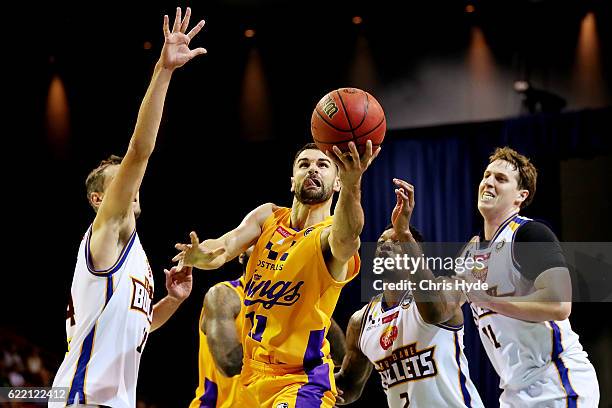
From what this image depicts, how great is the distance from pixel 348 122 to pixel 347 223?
54 centimetres

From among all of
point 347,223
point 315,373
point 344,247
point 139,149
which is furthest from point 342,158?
point 315,373

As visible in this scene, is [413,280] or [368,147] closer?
[368,147]

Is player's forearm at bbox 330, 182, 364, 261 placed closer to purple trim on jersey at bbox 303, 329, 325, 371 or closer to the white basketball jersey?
purple trim on jersey at bbox 303, 329, 325, 371

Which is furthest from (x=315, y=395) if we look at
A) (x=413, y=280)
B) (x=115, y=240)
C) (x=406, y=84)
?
(x=406, y=84)

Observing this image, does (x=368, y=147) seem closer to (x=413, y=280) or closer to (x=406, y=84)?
(x=413, y=280)

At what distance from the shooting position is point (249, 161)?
994 centimetres

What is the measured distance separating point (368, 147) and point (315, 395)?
58.2 inches

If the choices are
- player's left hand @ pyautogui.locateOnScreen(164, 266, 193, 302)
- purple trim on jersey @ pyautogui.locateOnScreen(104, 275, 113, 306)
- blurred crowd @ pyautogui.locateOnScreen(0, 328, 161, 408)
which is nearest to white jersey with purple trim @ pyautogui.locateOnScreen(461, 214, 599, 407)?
player's left hand @ pyautogui.locateOnScreen(164, 266, 193, 302)

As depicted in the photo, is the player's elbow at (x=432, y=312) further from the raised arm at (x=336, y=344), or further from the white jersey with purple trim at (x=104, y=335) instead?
the white jersey with purple trim at (x=104, y=335)

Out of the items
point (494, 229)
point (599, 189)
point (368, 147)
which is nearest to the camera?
point (368, 147)

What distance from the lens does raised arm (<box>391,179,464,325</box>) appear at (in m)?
4.54

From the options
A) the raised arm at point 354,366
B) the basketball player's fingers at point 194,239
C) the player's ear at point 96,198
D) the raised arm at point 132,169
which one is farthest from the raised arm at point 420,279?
the player's ear at point 96,198

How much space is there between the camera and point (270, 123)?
10.2m

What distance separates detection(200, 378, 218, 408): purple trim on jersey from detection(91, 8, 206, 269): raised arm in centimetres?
219
